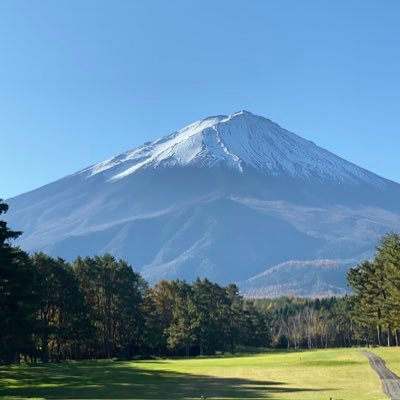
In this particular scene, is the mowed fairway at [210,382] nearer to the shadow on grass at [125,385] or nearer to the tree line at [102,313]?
the shadow on grass at [125,385]

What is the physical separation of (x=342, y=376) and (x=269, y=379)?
5301 mm

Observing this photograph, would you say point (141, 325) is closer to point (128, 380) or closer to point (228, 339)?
point (228, 339)

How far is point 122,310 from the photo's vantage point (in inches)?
3482

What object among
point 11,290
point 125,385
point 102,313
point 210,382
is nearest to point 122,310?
point 102,313

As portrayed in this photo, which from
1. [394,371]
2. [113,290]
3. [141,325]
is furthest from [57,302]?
[394,371]

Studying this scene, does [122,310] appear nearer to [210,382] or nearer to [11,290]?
[210,382]

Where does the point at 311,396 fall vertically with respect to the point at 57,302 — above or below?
below

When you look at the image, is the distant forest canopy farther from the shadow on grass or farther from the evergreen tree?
the shadow on grass

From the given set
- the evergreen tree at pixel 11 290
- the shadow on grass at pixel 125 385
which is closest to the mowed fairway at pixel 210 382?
the shadow on grass at pixel 125 385

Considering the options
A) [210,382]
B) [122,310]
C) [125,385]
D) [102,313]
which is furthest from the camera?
[122,310]

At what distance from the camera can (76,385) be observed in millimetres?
42156

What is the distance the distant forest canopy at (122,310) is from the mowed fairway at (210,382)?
13.3ft

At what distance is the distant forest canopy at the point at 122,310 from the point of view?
42.6 meters

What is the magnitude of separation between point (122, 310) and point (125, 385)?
47203 millimetres
